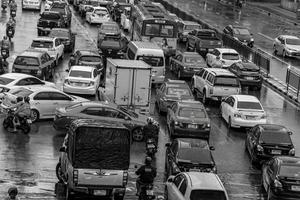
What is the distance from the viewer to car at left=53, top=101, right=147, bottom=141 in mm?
32469

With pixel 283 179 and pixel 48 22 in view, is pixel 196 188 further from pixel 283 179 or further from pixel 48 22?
pixel 48 22

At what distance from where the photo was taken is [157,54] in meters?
44.8

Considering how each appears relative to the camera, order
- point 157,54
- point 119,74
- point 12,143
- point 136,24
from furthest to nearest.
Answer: point 136,24 < point 157,54 < point 119,74 < point 12,143

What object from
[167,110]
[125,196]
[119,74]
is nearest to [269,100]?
[167,110]

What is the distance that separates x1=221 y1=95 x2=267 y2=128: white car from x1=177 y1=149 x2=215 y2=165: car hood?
8856mm

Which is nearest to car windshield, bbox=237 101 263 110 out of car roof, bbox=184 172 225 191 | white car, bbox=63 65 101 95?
white car, bbox=63 65 101 95

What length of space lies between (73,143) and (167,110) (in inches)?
549

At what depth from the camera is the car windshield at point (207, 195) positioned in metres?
22.0

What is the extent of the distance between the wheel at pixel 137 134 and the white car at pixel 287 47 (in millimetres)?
28241

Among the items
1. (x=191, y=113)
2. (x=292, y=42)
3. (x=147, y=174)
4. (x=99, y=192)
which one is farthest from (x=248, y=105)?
(x=292, y=42)

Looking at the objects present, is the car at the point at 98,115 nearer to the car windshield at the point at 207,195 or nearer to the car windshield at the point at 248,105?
the car windshield at the point at 248,105

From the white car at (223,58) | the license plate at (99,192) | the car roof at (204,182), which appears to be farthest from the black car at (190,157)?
the white car at (223,58)

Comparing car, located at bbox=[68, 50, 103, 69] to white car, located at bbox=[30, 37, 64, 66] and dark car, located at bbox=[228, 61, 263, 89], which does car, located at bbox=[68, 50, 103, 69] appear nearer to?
white car, located at bbox=[30, 37, 64, 66]

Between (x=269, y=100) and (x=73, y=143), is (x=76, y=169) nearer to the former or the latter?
(x=73, y=143)
